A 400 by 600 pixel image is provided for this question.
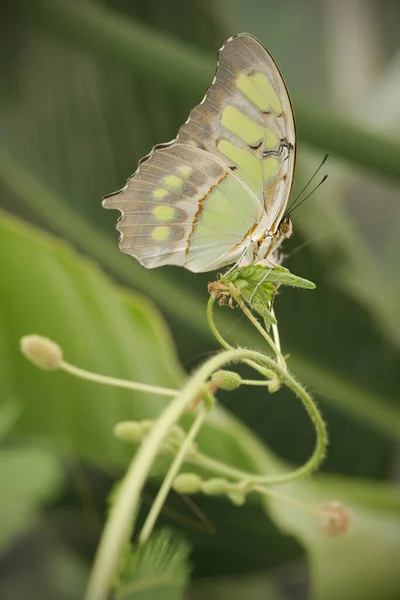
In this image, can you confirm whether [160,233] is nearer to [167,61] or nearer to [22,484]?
[22,484]

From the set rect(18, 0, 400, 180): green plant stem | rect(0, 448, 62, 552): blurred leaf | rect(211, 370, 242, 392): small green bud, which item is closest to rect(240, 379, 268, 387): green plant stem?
rect(211, 370, 242, 392): small green bud

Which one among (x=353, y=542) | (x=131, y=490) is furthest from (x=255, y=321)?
(x=353, y=542)

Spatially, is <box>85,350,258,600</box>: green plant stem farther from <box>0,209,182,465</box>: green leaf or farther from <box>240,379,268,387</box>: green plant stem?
<box>0,209,182,465</box>: green leaf

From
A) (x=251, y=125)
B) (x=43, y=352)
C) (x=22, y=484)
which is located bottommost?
(x=22, y=484)

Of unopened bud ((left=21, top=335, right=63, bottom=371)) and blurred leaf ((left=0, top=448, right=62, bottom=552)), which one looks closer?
unopened bud ((left=21, top=335, right=63, bottom=371))

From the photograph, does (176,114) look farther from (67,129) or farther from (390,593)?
(390,593)
